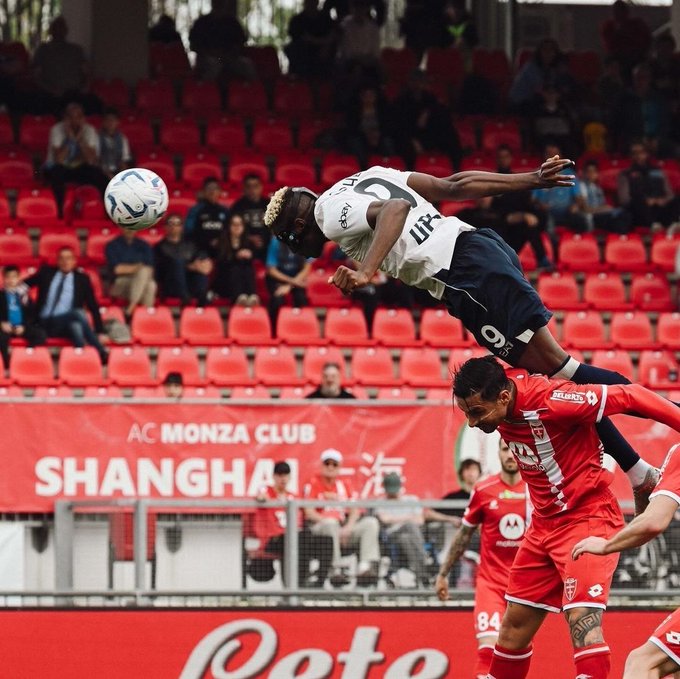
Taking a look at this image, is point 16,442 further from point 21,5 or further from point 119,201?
point 21,5

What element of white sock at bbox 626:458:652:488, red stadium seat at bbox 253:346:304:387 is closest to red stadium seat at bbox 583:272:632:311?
red stadium seat at bbox 253:346:304:387

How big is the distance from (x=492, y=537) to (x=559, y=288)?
783 centimetres

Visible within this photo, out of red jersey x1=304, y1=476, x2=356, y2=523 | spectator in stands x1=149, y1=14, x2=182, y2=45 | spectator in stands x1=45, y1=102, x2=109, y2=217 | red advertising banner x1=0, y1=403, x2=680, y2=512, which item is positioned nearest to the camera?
red jersey x1=304, y1=476, x2=356, y2=523

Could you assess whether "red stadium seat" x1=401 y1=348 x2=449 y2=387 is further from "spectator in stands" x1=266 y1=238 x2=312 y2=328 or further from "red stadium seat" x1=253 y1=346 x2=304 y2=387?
"spectator in stands" x1=266 y1=238 x2=312 y2=328

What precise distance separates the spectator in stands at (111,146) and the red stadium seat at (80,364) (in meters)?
4.25

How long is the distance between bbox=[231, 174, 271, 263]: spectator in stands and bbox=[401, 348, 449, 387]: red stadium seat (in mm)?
2468

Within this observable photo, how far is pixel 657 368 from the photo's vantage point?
16406 mm

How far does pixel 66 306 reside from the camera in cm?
1588

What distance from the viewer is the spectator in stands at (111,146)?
753 inches

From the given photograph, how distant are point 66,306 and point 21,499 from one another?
3535mm

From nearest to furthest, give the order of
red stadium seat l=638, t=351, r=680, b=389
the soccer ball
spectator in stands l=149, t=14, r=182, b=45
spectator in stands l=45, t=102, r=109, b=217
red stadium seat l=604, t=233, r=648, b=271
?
1. the soccer ball
2. red stadium seat l=638, t=351, r=680, b=389
3. spectator in stands l=45, t=102, r=109, b=217
4. red stadium seat l=604, t=233, r=648, b=271
5. spectator in stands l=149, t=14, r=182, b=45

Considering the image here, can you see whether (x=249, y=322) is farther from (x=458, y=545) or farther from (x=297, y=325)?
(x=458, y=545)

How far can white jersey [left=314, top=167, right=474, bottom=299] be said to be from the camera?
8.05 metres

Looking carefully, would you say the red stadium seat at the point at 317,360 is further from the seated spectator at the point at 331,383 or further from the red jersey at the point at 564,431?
the red jersey at the point at 564,431
